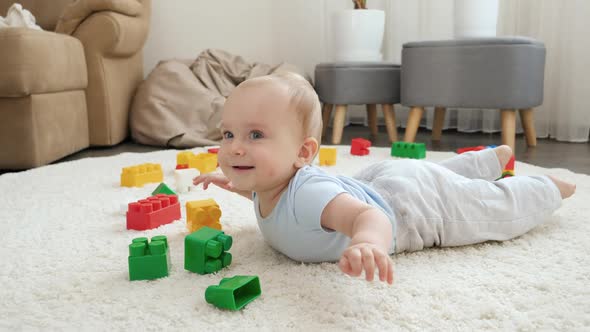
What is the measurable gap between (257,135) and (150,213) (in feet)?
1.44

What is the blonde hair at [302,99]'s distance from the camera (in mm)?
916

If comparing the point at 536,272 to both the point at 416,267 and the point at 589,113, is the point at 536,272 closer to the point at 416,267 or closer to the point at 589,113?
the point at 416,267

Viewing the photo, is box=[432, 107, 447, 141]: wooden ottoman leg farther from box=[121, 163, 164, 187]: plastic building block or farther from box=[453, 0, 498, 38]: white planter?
box=[121, 163, 164, 187]: plastic building block

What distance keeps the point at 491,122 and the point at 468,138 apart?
271 mm

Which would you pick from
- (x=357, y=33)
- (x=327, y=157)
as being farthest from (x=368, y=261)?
(x=357, y=33)

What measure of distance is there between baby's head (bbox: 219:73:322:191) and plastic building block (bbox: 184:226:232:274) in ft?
0.37

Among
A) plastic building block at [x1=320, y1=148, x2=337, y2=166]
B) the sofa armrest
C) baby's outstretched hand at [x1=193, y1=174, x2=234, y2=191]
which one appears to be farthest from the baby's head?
the sofa armrest

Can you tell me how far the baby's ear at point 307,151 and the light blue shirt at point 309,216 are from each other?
0.04 feet

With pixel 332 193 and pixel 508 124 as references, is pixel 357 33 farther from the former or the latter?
pixel 332 193

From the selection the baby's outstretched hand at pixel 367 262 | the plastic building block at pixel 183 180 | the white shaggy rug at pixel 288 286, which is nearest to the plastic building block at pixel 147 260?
the white shaggy rug at pixel 288 286

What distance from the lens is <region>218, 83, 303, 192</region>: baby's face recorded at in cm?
89

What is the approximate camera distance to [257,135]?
90cm

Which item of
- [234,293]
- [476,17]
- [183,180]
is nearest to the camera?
[234,293]

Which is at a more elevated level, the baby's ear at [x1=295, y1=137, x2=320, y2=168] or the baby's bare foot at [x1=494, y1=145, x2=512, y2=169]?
the baby's ear at [x1=295, y1=137, x2=320, y2=168]
